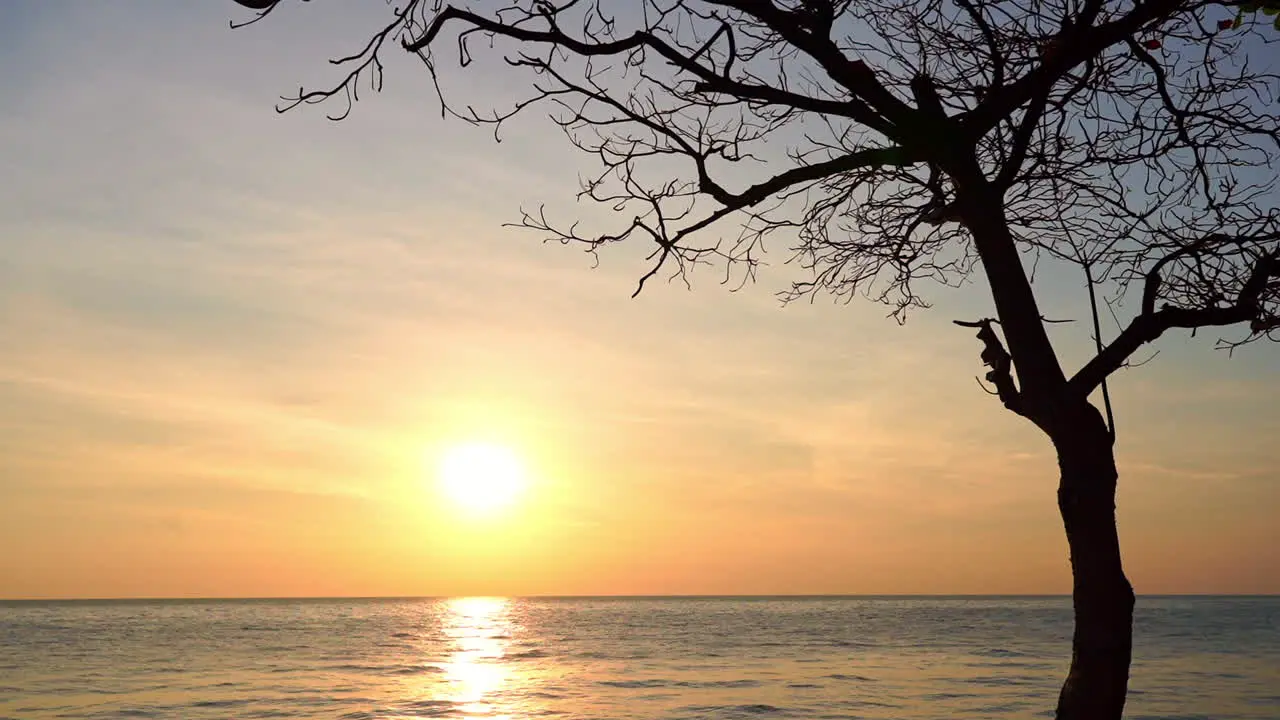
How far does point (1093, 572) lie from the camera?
3.95 meters

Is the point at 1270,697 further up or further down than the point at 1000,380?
further down

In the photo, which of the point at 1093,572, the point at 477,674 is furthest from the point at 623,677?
the point at 1093,572

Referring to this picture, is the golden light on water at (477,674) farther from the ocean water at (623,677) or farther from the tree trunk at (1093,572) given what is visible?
the tree trunk at (1093,572)

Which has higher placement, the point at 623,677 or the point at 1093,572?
the point at 1093,572

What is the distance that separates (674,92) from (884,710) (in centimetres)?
1760

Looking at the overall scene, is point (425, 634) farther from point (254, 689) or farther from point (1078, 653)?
point (1078, 653)

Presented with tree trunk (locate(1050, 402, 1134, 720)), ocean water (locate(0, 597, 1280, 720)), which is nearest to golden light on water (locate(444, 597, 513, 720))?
ocean water (locate(0, 597, 1280, 720))

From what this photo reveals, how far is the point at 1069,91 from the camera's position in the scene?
494 centimetres

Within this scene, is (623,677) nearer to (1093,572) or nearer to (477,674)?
(477,674)

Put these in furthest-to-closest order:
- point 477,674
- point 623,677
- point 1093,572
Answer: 1. point 477,674
2. point 623,677
3. point 1093,572

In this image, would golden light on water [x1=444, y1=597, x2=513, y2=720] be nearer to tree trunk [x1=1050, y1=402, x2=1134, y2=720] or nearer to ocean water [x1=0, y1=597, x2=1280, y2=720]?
ocean water [x1=0, y1=597, x2=1280, y2=720]

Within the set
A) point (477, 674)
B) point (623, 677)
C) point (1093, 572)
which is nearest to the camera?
point (1093, 572)

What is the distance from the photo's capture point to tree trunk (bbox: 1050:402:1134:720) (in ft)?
12.7

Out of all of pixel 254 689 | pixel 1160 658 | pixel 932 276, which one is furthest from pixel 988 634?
pixel 932 276
